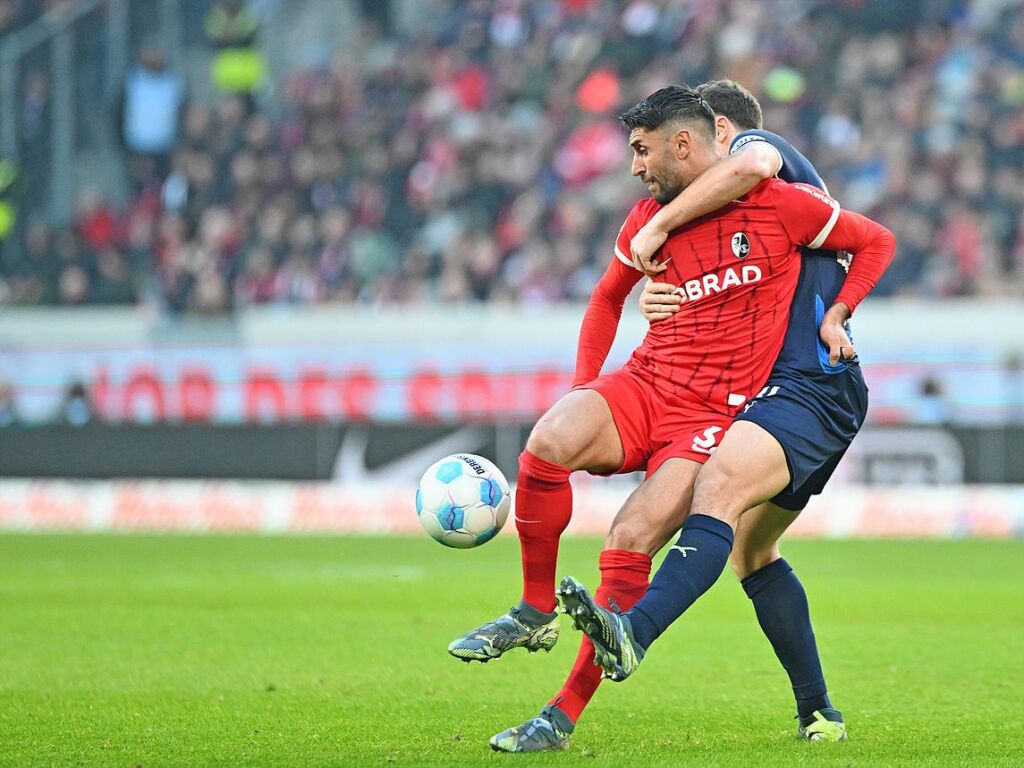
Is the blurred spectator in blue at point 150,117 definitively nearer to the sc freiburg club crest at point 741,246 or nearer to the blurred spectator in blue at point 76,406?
the blurred spectator in blue at point 76,406

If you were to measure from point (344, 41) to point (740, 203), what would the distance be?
60.3 ft

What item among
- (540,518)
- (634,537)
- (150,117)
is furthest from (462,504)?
(150,117)

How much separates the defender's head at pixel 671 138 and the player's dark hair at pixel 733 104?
23 centimetres

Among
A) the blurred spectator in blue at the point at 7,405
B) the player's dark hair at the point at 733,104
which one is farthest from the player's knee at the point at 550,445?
the blurred spectator in blue at the point at 7,405

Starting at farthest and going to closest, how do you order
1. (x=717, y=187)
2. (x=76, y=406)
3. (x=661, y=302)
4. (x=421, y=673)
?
1. (x=76, y=406)
2. (x=421, y=673)
3. (x=661, y=302)
4. (x=717, y=187)

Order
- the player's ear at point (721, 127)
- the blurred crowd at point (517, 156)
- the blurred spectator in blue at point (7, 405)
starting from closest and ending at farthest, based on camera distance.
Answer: the player's ear at point (721, 127)
the blurred crowd at point (517, 156)
the blurred spectator in blue at point (7, 405)

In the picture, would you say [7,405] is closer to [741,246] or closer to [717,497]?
[741,246]

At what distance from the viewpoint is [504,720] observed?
5855mm

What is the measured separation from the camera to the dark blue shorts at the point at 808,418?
16.9 feet

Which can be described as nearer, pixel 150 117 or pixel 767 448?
pixel 767 448

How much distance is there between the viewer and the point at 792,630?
5.59 meters

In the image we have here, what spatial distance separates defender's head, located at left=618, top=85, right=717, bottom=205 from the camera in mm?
5164

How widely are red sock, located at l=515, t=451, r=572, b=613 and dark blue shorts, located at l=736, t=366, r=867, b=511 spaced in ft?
1.98

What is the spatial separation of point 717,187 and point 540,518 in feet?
3.78
